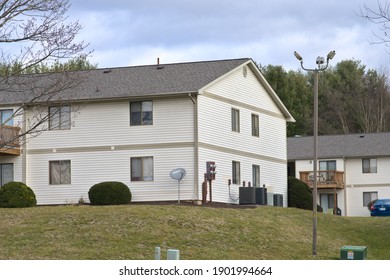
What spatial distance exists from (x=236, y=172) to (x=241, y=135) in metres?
2.09

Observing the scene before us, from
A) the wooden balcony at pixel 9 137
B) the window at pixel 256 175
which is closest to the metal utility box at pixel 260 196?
the window at pixel 256 175

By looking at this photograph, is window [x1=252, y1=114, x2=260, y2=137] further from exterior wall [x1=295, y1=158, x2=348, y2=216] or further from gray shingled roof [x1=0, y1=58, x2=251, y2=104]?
exterior wall [x1=295, y1=158, x2=348, y2=216]

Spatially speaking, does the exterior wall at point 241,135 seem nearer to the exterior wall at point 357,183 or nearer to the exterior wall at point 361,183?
the exterior wall at point 357,183

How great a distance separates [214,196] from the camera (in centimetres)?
4850

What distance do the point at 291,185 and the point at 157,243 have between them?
22144mm

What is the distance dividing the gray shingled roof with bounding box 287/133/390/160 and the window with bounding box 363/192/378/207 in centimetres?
290

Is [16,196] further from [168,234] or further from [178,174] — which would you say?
[168,234]

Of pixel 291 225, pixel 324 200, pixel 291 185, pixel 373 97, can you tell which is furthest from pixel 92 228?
pixel 373 97

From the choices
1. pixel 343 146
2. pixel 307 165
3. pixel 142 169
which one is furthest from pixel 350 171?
pixel 142 169

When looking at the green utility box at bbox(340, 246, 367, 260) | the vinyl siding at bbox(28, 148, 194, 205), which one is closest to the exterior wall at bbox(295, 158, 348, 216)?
the vinyl siding at bbox(28, 148, 194, 205)

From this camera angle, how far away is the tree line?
311 ft

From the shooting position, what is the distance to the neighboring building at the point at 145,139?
47.9m

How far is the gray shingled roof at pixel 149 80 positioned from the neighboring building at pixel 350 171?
21.1m

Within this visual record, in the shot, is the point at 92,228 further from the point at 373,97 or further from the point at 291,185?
the point at 373,97
